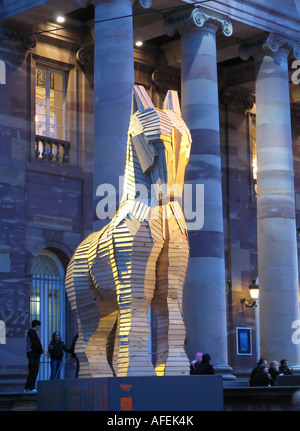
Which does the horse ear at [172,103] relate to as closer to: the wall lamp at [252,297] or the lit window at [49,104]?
the lit window at [49,104]

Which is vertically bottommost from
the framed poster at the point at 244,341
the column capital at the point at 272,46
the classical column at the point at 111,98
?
the framed poster at the point at 244,341

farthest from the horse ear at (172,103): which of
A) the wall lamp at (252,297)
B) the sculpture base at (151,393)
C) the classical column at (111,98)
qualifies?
the wall lamp at (252,297)

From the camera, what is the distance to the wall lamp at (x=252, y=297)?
117 feet

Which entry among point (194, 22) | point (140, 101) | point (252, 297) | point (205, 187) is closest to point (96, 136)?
point (205, 187)

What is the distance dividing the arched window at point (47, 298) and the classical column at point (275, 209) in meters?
6.37

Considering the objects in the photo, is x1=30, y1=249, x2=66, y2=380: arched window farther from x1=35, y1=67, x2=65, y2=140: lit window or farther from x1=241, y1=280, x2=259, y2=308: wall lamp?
x1=241, y1=280, x2=259, y2=308: wall lamp

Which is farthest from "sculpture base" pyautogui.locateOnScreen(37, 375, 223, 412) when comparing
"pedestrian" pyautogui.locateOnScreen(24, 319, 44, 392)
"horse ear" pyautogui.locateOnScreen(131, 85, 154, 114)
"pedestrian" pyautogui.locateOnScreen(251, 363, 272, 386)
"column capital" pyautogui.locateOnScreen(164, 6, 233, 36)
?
"column capital" pyautogui.locateOnScreen(164, 6, 233, 36)

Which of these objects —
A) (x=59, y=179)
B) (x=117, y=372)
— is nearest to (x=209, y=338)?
(x=59, y=179)

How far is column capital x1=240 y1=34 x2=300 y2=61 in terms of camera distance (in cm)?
3181

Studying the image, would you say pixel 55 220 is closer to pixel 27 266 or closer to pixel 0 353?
pixel 27 266

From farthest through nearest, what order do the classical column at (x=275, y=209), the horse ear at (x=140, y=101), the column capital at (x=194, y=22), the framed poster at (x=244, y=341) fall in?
the framed poster at (x=244, y=341) → the classical column at (x=275, y=209) → the column capital at (x=194, y=22) → the horse ear at (x=140, y=101)

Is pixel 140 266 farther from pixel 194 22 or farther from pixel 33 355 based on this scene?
pixel 194 22

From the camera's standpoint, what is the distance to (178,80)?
1414 inches
